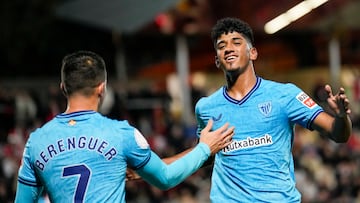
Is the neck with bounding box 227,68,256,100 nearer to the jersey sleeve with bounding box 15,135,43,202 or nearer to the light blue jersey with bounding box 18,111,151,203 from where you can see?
the light blue jersey with bounding box 18,111,151,203

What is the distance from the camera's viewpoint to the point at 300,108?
22.2 feet

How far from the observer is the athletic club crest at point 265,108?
6.90m

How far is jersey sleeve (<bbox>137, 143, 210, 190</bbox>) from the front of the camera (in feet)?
19.5

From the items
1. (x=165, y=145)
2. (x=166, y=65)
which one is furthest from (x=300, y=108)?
(x=166, y=65)

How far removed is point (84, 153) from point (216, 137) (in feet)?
3.45

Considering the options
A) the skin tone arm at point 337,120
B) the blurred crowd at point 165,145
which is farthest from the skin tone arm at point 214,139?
the blurred crowd at point 165,145

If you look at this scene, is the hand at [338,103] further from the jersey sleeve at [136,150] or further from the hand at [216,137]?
the jersey sleeve at [136,150]

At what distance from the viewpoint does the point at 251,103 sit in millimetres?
7020

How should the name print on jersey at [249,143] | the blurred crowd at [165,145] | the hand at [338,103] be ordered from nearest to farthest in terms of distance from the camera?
the hand at [338,103]
the name print on jersey at [249,143]
the blurred crowd at [165,145]

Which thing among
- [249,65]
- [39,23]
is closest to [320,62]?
[39,23]

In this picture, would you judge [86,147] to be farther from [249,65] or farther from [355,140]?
[355,140]

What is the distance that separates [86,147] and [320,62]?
1039 inches

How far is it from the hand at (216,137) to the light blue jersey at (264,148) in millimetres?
337

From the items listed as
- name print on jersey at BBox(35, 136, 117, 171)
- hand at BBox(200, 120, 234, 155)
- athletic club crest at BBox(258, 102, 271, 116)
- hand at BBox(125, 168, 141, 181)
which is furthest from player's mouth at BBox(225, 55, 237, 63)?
name print on jersey at BBox(35, 136, 117, 171)
